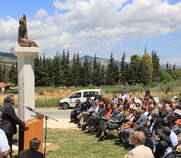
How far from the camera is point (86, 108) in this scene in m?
13.7

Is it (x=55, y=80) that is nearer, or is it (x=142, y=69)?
(x=142, y=69)

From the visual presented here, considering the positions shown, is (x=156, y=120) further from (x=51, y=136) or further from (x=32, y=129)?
(x=51, y=136)

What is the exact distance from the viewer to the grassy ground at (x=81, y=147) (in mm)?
7902

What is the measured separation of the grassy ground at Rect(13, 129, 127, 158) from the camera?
7902 millimetres

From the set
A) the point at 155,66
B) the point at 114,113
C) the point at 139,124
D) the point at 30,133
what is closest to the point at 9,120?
the point at 30,133

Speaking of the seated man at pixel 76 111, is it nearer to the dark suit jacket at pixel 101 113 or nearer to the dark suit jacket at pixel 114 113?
the dark suit jacket at pixel 101 113

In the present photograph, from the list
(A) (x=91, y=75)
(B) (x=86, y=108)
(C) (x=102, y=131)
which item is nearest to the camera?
(C) (x=102, y=131)

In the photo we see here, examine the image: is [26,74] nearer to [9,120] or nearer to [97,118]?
[9,120]

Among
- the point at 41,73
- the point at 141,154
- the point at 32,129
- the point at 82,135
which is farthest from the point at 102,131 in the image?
the point at 41,73

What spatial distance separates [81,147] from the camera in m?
8.80

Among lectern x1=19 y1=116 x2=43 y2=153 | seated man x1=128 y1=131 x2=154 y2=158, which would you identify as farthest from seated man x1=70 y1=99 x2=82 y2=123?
seated man x1=128 y1=131 x2=154 y2=158

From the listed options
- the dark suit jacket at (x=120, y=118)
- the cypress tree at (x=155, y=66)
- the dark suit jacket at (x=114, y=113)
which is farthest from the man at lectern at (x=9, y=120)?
the cypress tree at (x=155, y=66)

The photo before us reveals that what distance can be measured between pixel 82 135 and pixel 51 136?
4.46ft

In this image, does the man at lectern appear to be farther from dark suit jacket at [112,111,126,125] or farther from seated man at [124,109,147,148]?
dark suit jacket at [112,111,126,125]
